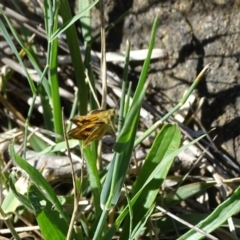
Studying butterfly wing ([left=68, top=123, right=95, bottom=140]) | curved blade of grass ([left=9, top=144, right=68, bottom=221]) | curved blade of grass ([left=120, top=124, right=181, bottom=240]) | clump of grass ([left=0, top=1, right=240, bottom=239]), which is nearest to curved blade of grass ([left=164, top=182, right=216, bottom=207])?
clump of grass ([left=0, top=1, right=240, bottom=239])

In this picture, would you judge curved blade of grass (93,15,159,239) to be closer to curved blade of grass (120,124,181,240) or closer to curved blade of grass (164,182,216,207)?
curved blade of grass (120,124,181,240)

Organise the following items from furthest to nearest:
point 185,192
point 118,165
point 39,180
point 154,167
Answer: point 185,192
point 154,167
point 39,180
point 118,165

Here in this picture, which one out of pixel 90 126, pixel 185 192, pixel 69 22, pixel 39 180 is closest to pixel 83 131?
pixel 90 126

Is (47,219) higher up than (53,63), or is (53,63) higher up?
(53,63)

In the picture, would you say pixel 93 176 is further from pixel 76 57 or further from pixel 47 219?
pixel 76 57

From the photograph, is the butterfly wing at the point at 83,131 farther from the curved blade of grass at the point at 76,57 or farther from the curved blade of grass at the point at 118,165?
the curved blade of grass at the point at 76,57

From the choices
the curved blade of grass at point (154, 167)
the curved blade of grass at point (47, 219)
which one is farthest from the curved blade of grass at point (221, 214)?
the curved blade of grass at point (47, 219)

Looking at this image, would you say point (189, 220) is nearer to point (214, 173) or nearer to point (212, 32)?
point (214, 173)
